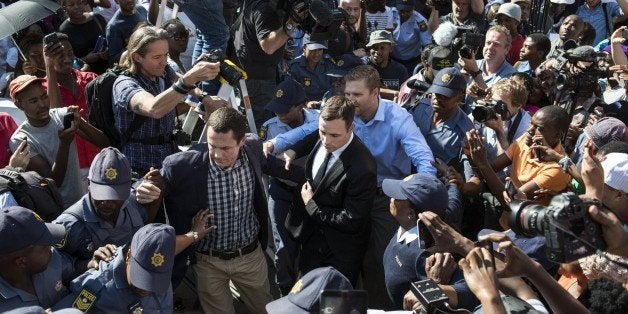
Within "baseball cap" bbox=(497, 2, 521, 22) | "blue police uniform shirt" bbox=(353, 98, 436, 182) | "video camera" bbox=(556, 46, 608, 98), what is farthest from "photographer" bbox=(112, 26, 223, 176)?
"baseball cap" bbox=(497, 2, 521, 22)

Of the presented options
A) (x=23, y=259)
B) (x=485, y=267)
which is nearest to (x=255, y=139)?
(x=23, y=259)

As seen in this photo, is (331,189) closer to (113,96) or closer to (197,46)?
(113,96)

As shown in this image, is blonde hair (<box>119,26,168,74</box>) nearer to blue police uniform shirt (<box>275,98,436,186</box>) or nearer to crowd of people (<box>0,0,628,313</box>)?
crowd of people (<box>0,0,628,313</box>)

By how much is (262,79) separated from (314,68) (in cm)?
102

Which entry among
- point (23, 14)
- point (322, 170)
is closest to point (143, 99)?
point (322, 170)

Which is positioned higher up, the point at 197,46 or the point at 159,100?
the point at 159,100

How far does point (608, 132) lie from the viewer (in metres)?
5.32

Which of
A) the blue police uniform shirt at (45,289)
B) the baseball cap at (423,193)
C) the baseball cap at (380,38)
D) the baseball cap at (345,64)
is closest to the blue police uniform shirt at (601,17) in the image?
the baseball cap at (380,38)

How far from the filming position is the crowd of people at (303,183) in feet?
12.2

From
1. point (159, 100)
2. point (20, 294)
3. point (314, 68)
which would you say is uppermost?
point (159, 100)

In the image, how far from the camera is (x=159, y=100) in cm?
484

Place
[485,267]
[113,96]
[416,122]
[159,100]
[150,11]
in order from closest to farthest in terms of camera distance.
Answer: [485,267] → [159,100] → [113,96] → [416,122] → [150,11]

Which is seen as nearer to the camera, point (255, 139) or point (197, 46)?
point (255, 139)

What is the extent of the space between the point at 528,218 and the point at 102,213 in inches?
92.3
